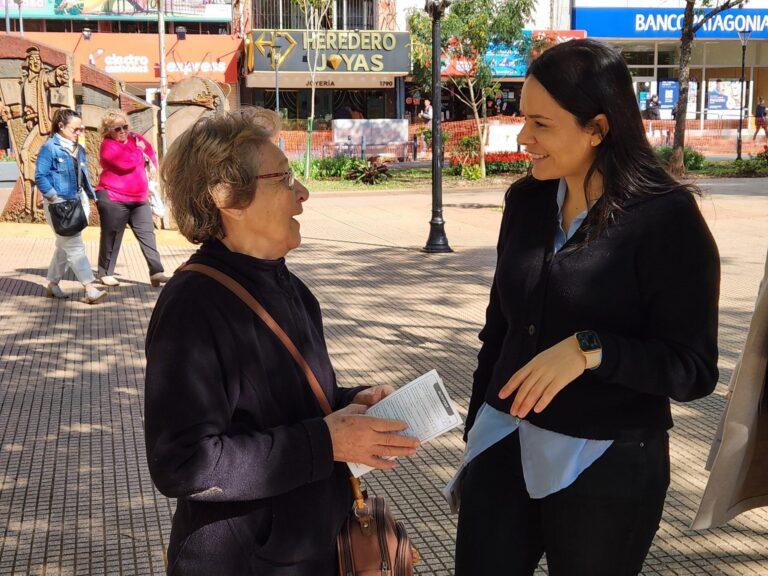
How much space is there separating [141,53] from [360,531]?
36341 mm

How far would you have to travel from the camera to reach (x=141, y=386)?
21.0 ft

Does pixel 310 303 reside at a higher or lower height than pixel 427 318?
higher

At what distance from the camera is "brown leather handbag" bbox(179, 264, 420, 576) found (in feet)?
6.59

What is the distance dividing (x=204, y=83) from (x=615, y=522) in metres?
14.2

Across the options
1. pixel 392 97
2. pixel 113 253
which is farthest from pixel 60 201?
pixel 392 97

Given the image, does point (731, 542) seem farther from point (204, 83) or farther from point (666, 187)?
point (204, 83)

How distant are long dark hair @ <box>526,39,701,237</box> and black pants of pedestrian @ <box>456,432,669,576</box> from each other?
1.94 feet

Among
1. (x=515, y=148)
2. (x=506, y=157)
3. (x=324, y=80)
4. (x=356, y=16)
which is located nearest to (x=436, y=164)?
(x=506, y=157)

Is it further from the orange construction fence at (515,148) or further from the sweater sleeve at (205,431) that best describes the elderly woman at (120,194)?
the orange construction fence at (515,148)

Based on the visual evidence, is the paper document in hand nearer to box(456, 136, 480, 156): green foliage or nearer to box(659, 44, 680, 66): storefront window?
box(456, 136, 480, 156): green foliage

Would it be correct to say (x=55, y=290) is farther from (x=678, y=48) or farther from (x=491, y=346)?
(x=678, y=48)

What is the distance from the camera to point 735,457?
232cm

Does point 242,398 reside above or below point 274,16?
below

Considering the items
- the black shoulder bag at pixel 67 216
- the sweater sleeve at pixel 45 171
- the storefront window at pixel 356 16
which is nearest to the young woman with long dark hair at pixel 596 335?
the black shoulder bag at pixel 67 216
